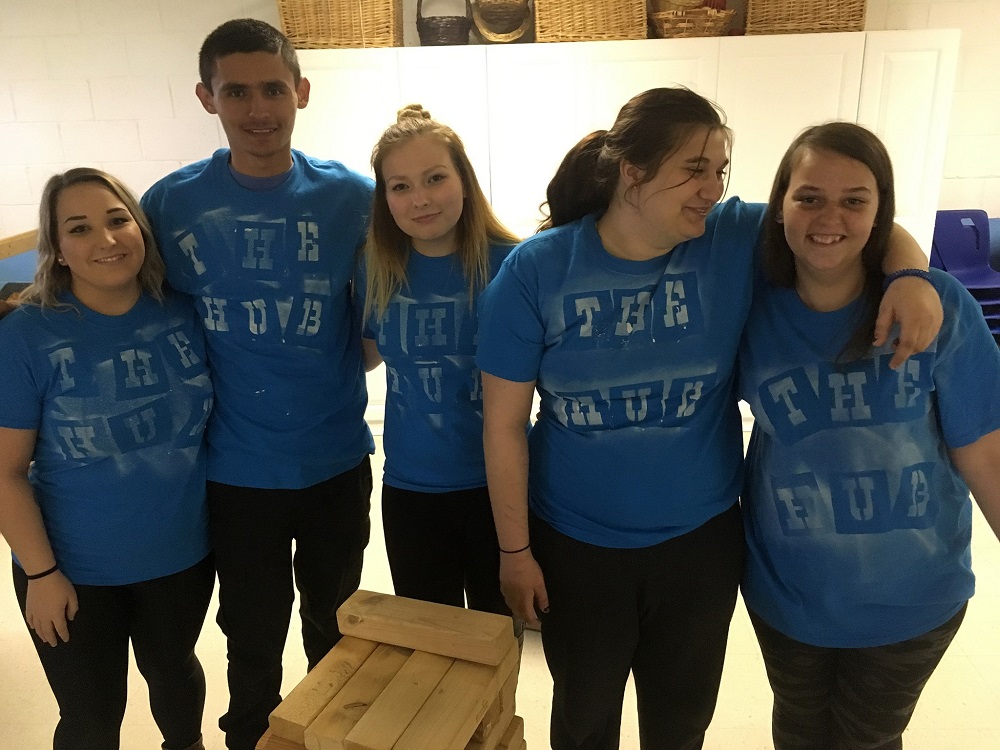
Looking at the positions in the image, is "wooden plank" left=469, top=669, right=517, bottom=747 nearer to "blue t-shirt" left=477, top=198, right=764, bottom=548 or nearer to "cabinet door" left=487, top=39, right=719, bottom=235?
"blue t-shirt" left=477, top=198, right=764, bottom=548

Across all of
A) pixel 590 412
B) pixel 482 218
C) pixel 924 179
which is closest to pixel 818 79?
pixel 924 179

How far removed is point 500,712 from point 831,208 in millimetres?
936

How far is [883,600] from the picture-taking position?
123 cm

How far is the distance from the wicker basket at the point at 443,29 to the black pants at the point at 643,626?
115 inches

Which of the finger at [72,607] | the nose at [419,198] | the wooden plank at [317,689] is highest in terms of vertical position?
the nose at [419,198]

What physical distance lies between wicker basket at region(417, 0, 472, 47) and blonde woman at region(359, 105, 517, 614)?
2.32 meters

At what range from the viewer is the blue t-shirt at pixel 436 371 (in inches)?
58.3

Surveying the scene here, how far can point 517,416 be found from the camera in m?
1.32

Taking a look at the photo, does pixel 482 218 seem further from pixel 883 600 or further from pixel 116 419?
pixel 883 600

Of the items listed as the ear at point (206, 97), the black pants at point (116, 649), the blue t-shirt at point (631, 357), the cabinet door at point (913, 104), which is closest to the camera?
the blue t-shirt at point (631, 357)

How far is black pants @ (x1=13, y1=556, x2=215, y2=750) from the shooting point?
4.86 feet

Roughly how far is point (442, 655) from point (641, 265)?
28.0 inches

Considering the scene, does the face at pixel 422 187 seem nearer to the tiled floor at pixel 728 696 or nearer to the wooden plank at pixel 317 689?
the wooden plank at pixel 317 689

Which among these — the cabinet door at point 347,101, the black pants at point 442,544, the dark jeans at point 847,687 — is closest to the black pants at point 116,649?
the black pants at point 442,544
